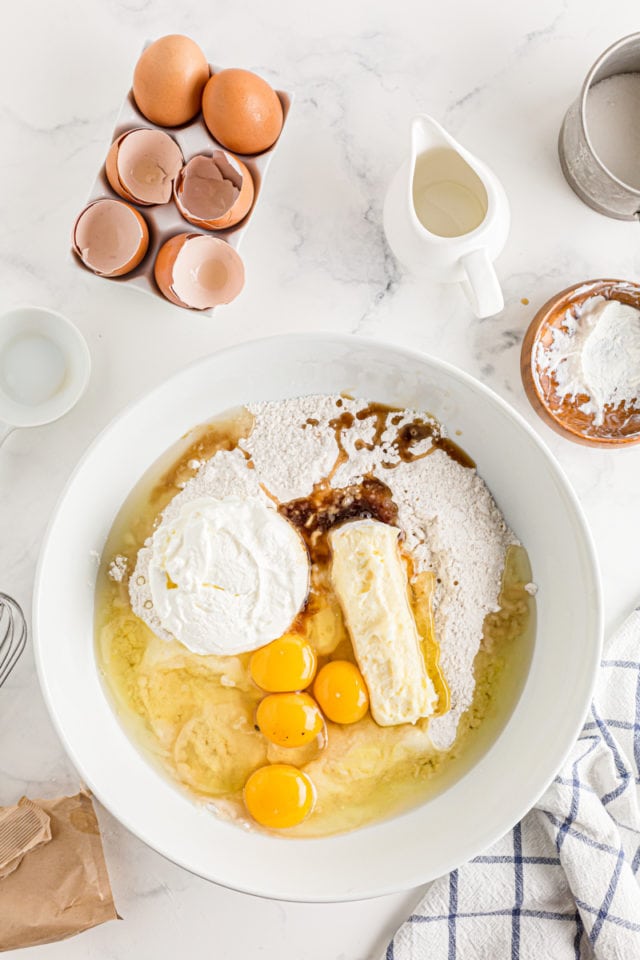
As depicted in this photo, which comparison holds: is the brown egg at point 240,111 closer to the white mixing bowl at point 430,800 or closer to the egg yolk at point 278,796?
the white mixing bowl at point 430,800

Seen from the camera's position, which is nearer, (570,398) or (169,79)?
(169,79)

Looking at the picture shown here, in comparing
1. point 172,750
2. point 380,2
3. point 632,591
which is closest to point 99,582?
point 172,750

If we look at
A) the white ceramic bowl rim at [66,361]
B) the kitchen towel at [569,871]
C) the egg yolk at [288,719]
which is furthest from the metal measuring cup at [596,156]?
the egg yolk at [288,719]

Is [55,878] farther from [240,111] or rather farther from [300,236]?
[240,111]

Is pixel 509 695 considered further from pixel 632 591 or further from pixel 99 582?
pixel 99 582

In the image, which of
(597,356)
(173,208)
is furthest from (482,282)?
(173,208)

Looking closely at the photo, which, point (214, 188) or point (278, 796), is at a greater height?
point (214, 188)
